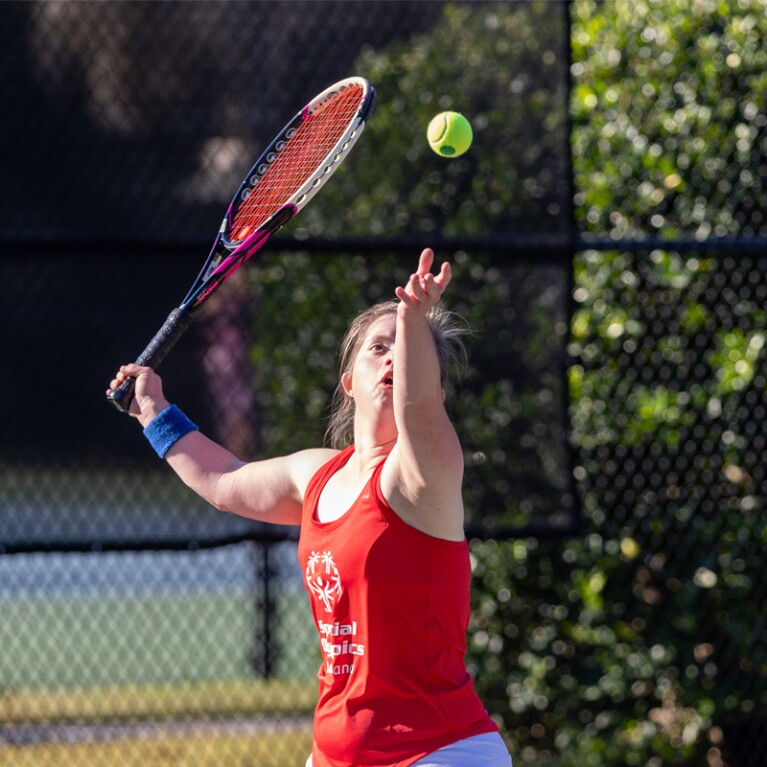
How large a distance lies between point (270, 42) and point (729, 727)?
2.91 meters

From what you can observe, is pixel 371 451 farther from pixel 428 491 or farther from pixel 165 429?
pixel 165 429

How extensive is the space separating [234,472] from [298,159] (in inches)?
34.2

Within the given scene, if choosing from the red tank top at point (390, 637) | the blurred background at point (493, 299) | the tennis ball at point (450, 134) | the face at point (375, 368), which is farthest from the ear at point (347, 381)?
the blurred background at point (493, 299)

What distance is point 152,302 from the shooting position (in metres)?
4.05

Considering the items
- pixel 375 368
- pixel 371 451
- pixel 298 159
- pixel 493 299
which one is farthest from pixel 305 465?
pixel 493 299

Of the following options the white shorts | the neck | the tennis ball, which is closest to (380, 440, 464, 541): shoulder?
the neck

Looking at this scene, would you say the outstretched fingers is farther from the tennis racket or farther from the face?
the tennis racket

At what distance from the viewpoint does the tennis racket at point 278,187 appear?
9.99 feet

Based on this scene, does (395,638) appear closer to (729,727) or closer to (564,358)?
(564,358)

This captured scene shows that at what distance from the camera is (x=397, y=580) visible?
8.16 feet

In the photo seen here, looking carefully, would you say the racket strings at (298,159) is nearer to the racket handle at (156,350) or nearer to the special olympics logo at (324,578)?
the racket handle at (156,350)

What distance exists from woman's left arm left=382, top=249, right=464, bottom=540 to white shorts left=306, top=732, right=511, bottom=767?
0.46 m

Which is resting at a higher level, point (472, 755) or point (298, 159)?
point (298, 159)

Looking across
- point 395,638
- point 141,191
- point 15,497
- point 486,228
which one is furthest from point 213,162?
point 395,638
